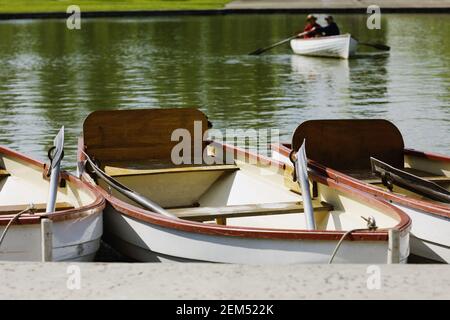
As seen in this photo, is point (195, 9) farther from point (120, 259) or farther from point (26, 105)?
point (120, 259)

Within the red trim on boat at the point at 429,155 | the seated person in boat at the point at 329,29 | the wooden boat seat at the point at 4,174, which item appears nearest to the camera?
the red trim on boat at the point at 429,155

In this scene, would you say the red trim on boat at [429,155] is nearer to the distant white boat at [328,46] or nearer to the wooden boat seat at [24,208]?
the wooden boat seat at [24,208]

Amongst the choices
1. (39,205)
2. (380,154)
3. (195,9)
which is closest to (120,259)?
(39,205)

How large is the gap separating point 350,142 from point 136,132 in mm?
2706

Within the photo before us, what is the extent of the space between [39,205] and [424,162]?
463cm

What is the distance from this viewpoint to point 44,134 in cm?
2231

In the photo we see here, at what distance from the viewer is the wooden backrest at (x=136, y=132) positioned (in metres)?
13.6

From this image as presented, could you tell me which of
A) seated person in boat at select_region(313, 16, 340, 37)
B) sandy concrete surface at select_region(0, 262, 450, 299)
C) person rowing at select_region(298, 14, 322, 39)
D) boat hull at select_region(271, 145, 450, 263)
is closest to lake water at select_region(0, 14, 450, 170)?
person rowing at select_region(298, 14, 322, 39)

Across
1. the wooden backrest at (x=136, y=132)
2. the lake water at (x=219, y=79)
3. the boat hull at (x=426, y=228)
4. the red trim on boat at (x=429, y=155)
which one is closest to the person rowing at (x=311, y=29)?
the lake water at (x=219, y=79)

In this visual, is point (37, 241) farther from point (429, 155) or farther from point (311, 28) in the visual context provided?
point (311, 28)

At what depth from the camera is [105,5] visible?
7031 cm

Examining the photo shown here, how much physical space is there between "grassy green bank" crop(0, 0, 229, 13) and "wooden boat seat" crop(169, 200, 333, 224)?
185 ft

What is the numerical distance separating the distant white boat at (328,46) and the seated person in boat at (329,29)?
42 centimetres

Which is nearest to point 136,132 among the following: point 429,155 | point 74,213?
point 429,155
